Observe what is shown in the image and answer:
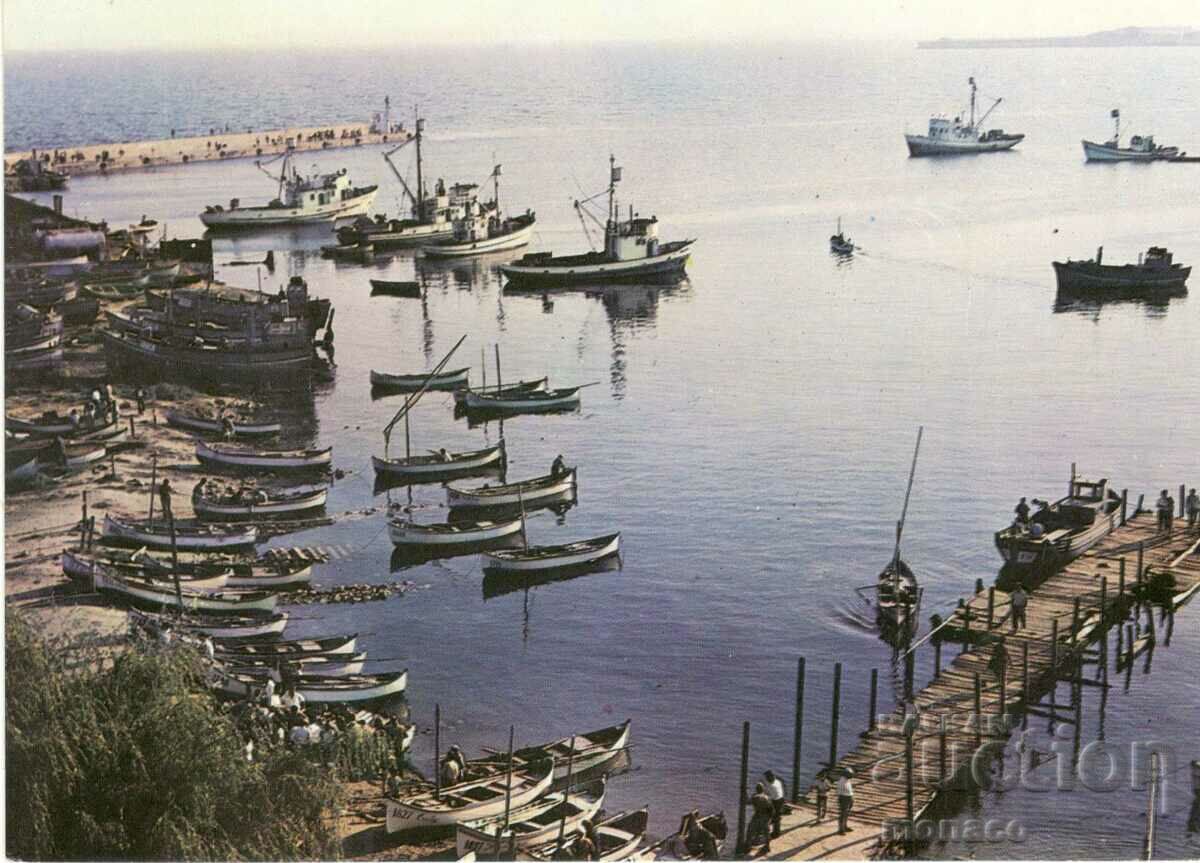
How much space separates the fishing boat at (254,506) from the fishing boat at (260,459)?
6238 millimetres

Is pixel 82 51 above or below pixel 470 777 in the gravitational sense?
above

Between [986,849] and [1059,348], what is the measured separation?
222 ft

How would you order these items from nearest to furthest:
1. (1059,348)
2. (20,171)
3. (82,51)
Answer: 1. (82,51)
2. (1059,348)
3. (20,171)

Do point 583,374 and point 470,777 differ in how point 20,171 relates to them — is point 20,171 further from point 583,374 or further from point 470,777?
point 470,777

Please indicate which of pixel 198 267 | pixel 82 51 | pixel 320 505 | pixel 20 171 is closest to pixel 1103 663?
pixel 320 505

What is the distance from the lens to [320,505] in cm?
7288

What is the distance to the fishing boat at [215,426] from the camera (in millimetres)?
84688

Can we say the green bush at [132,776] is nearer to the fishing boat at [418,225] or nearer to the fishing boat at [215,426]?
the fishing boat at [215,426]

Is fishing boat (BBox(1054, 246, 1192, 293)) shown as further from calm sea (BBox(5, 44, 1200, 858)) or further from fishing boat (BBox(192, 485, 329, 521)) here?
fishing boat (BBox(192, 485, 329, 521))

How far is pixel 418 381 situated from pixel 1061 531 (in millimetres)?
43614

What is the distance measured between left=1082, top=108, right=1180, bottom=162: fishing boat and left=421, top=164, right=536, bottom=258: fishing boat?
68670 mm

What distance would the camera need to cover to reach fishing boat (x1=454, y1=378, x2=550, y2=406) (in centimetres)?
9285

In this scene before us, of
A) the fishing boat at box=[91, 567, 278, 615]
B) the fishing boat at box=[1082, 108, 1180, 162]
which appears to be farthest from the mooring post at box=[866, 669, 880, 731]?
the fishing boat at box=[1082, 108, 1180, 162]

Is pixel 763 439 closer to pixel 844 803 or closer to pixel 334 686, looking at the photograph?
pixel 334 686
